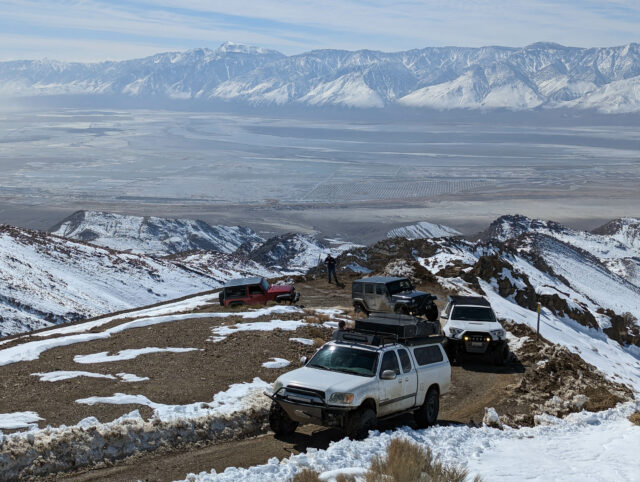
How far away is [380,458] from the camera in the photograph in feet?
31.6

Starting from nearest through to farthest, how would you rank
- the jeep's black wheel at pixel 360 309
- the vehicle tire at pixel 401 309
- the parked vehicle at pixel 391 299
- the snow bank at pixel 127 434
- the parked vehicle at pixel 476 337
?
the snow bank at pixel 127 434, the parked vehicle at pixel 476 337, the vehicle tire at pixel 401 309, the parked vehicle at pixel 391 299, the jeep's black wheel at pixel 360 309

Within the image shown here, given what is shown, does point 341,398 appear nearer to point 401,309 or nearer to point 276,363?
point 276,363

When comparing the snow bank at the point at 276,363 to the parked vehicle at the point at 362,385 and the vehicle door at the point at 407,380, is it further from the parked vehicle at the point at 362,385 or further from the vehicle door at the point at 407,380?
the vehicle door at the point at 407,380

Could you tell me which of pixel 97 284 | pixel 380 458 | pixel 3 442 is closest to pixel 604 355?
pixel 380 458

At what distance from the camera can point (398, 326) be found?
1335 cm

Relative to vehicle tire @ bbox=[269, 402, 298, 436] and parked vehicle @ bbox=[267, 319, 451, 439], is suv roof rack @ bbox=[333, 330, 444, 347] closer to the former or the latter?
parked vehicle @ bbox=[267, 319, 451, 439]

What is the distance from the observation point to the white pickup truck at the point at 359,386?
11188mm

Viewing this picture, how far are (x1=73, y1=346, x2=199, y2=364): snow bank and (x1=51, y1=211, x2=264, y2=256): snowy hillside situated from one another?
119 metres

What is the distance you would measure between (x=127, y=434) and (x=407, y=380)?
15.5 ft

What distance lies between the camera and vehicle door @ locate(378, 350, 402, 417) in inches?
468

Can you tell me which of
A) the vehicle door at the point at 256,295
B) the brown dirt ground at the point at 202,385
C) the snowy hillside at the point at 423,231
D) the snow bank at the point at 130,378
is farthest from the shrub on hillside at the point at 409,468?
the snowy hillside at the point at 423,231

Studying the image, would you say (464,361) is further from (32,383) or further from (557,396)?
(32,383)

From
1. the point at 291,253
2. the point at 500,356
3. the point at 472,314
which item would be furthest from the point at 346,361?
the point at 291,253

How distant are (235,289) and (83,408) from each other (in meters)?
17.5
